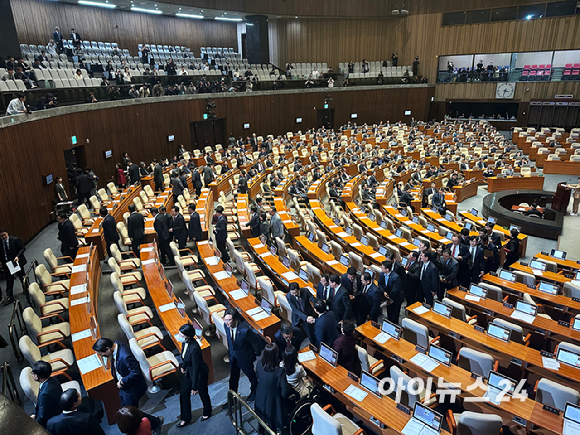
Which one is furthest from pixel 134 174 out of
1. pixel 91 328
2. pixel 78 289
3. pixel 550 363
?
pixel 550 363

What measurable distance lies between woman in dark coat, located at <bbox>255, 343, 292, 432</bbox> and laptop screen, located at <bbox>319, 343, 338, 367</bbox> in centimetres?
92

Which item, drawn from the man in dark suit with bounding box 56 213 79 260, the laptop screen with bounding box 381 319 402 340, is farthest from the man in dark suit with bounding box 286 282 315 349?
the man in dark suit with bounding box 56 213 79 260

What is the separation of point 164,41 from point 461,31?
22857 mm

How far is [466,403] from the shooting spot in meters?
4.85

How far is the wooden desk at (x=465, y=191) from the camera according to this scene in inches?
653

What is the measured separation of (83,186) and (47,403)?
10.7m

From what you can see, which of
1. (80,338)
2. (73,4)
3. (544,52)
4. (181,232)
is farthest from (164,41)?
(544,52)

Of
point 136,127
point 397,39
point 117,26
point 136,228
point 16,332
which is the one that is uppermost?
point 117,26

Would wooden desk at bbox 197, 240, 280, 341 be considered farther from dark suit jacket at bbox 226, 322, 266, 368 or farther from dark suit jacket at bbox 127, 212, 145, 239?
dark suit jacket at bbox 127, 212, 145, 239

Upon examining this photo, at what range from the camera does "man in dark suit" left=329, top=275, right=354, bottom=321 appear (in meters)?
6.26

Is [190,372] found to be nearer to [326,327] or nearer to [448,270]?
[326,327]

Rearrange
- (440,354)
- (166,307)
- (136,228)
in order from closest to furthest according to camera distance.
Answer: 1. (440,354)
2. (166,307)
3. (136,228)

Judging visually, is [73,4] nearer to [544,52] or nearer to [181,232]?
[181,232]

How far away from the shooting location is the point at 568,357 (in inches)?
206
